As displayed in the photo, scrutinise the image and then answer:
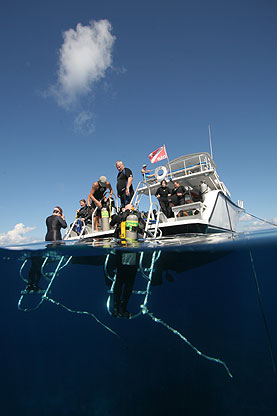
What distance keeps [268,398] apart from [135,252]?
5714 millimetres

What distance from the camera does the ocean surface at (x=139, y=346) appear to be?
18.7 ft

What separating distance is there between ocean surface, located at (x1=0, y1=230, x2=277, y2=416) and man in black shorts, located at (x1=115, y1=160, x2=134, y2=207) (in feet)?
6.50

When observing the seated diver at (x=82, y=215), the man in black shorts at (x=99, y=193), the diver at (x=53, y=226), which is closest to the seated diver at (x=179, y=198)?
the man in black shorts at (x=99, y=193)

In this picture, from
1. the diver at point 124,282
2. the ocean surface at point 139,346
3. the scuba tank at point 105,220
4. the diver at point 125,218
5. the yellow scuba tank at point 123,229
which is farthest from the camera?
the scuba tank at point 105,220

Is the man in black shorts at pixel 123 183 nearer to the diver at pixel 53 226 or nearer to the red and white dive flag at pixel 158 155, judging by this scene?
the diver at pixel 53 226

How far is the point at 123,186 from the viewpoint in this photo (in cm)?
750

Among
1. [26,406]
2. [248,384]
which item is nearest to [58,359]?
[26,406]

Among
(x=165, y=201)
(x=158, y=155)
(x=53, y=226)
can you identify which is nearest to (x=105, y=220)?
(x=53, y=226)

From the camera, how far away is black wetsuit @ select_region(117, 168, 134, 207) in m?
7.40

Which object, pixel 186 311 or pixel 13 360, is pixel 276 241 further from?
pixel 13 360

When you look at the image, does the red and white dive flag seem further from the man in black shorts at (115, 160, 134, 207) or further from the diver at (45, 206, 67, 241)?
the diver at (45, 206, 67, 241)

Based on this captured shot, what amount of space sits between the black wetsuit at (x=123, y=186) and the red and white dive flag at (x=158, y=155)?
15.9 feet

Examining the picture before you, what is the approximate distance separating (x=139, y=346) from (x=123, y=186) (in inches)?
355

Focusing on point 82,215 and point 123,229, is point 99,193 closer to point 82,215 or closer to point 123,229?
point 82,215
